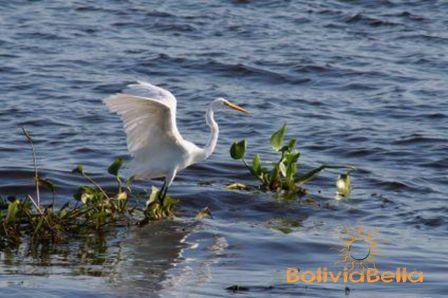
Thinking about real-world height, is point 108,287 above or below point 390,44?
below

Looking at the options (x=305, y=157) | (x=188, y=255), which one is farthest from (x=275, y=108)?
(x=188, y=255)

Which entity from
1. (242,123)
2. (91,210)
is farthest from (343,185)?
(242,123)

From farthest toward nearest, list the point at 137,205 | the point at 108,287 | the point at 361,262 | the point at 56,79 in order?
1. the point at 56,79
2. the point at 137,205
3. the point at 361,262
4. the point at 108,287

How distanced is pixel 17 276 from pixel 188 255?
142 centimetres

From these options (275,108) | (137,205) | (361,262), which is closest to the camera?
(361,262)

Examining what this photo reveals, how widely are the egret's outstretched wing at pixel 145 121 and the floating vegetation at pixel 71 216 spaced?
0.36 metres

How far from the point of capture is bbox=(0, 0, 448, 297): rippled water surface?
7438 millimetres

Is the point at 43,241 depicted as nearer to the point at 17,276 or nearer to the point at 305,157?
the point at 17,276

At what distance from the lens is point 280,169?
958 centimetres

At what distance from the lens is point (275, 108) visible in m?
13.2

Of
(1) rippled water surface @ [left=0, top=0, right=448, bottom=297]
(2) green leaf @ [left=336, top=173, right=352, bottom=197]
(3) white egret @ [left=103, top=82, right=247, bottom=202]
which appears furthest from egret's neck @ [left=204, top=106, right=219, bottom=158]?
(2) green leaf @ [left=336, top=173, right=352, bottom=197]

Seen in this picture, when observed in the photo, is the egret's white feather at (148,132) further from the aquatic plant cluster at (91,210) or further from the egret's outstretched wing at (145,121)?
the aquatic plant cluster at (91,210)

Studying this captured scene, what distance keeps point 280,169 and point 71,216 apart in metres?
2.33

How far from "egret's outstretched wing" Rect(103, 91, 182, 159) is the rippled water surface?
0.68 m
